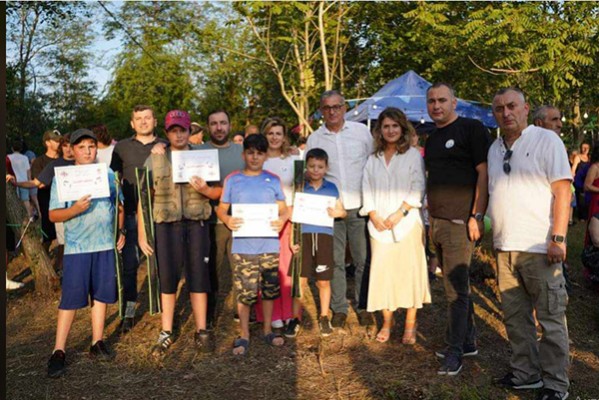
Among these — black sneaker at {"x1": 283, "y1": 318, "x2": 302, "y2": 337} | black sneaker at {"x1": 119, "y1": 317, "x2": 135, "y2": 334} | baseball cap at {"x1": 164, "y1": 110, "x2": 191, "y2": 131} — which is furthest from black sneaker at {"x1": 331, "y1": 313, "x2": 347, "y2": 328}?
baseball cap at {"x1": 164, "y1": 110, "x2": 191, "y2": 131}

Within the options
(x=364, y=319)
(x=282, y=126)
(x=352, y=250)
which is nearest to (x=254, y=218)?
(x=282, y=126)

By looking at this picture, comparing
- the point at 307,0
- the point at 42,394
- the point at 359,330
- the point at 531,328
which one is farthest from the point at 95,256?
the point at 307,0

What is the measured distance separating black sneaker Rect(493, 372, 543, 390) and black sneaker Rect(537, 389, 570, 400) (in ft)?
0.84

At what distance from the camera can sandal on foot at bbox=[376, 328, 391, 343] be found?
5449 mm

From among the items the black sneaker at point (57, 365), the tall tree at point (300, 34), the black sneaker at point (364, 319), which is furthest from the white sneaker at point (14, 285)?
the tall tree at point (300, 34)

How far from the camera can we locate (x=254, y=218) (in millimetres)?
5102

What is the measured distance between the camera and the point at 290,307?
5793mm

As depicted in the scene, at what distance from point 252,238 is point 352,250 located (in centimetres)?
113

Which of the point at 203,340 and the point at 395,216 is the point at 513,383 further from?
the point at 203,340

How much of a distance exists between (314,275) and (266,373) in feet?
3.81

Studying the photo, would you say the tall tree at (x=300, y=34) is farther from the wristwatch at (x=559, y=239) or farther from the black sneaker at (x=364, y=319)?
the wristwatch at (x=559, y=239)

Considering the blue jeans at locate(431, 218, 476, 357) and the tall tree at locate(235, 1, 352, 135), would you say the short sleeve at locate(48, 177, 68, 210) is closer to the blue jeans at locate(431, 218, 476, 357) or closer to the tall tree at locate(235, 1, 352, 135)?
the blue jeans at locate(431, 218, 476, 357)

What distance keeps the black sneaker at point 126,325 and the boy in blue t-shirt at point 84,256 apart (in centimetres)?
75

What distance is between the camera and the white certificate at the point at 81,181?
15.5ft
